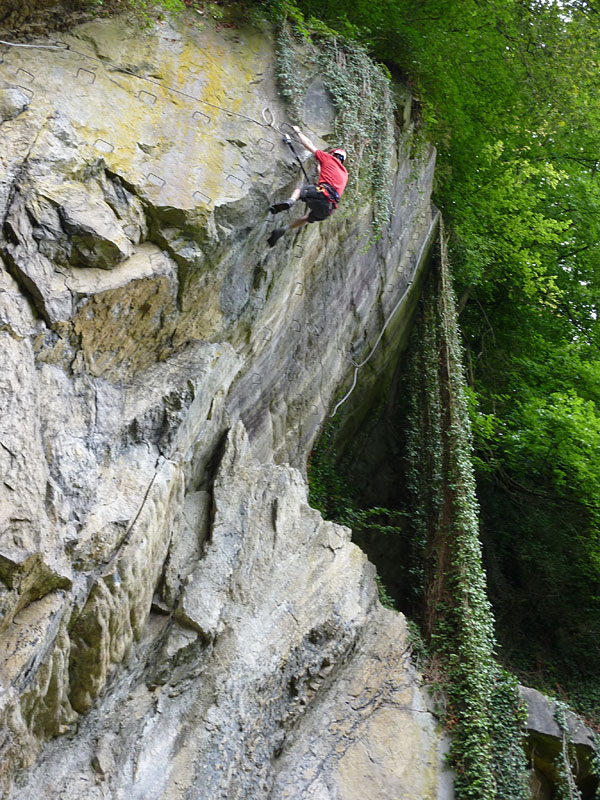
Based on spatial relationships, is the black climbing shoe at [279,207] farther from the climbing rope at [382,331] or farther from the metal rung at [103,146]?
the climbing rope at [382,331]

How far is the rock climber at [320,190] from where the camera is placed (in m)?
6.75

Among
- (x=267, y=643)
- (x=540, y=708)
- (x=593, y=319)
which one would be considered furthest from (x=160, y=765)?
(x=593, y=319)

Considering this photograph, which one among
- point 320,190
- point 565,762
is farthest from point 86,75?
point 565,762

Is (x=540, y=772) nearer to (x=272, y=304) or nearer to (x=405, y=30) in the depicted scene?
(x=272, y=304)

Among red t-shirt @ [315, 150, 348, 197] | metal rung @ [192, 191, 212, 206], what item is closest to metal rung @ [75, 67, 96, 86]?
metal rung @ [192, 191, 212, 206]

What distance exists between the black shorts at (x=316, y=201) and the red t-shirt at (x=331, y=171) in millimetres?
191

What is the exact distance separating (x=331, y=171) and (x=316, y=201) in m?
0.43

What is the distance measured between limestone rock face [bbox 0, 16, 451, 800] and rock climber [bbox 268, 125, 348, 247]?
0.53 ft

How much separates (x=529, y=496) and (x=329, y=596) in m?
5.36

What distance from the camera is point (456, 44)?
980 cm

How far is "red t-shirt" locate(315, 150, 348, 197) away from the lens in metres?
6.91

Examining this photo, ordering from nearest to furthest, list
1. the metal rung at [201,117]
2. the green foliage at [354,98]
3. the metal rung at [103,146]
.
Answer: the metal rung at [103,146] → the metal rung at [201,117] → the green foliage at [354,98]

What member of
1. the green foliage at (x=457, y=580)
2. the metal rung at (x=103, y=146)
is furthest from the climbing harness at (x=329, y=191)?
the green foliage at (x=457, y=580)

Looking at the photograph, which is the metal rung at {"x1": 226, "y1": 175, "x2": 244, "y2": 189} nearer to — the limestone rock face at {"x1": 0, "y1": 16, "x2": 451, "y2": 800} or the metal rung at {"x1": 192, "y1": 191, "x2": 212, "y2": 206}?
the limestone rock face at {"x1": 0, "y1": 16, "x2": 451, "y2": 800}
